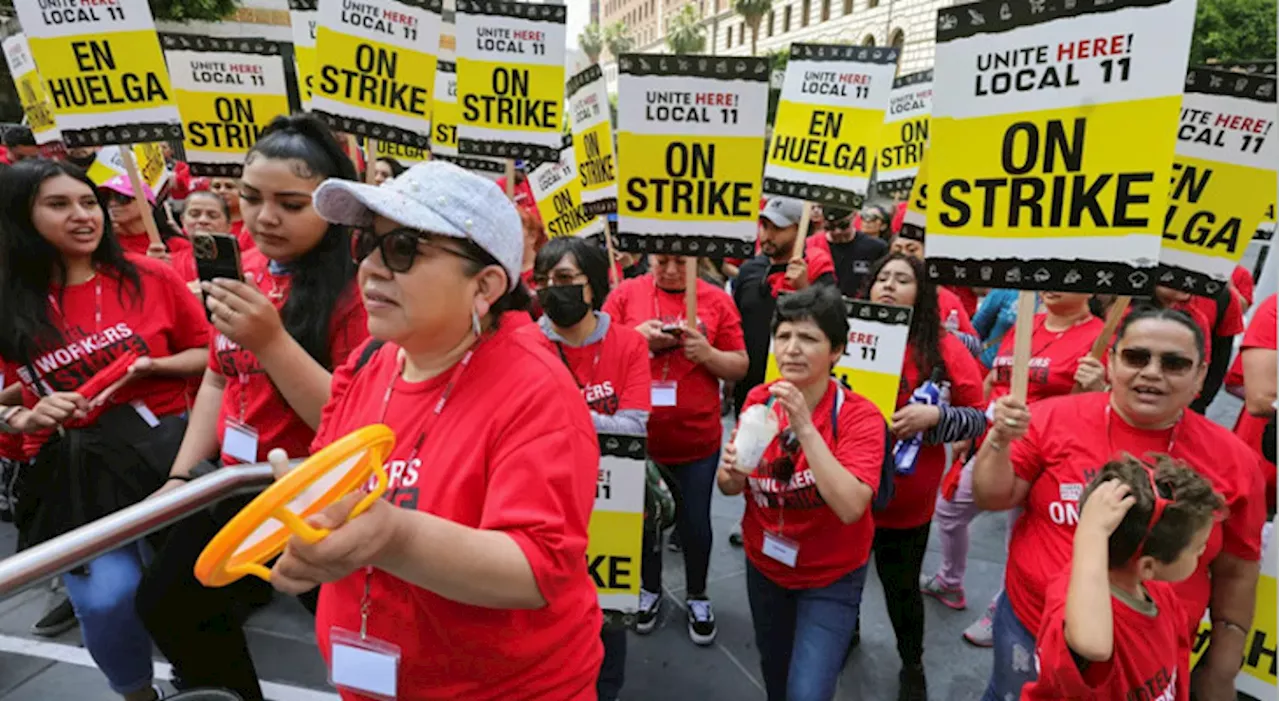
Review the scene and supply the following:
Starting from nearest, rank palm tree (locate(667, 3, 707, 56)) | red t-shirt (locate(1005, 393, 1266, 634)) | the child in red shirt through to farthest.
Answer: the child in red shirt < red t-shirt (locate(1005, 393, 1266, 634)) < palm tree (locate(667, 3, 707, 56))

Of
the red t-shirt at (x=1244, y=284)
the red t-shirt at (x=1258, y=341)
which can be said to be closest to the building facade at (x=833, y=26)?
the red t-shirt at (x=1244, y=284)

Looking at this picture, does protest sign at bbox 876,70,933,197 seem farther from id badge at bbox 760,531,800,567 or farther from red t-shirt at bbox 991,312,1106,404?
id badge at bbox 760,531,800,567

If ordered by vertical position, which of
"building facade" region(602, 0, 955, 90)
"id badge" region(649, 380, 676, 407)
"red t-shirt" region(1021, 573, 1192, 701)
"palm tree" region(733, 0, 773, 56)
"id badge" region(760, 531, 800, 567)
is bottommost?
"id badge" region(760, 531, 800, 567)

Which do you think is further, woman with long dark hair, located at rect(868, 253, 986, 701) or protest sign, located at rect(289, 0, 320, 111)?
protest sign, located at rect(289, 0, 320, 111)

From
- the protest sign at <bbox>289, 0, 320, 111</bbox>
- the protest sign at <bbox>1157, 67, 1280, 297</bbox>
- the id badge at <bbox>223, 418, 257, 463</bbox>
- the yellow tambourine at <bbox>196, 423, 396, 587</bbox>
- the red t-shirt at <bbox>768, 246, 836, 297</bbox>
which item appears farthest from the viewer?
the protest sign at <bbox>289, 0, 320, 111</bbox>

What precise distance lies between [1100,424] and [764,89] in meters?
2.12

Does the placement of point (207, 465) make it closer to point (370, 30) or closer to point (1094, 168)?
point (370, 30)

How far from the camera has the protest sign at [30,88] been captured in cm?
586

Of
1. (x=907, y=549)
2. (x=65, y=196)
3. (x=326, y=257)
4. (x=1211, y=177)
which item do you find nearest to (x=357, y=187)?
(x=326, y=257)

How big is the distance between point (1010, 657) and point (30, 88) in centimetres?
785

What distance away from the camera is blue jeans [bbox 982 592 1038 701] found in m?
2.43

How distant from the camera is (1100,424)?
2457 mm

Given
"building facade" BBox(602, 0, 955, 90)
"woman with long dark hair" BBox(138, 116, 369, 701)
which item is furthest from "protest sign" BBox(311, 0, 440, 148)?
"building facade" BBox(602, 0, 955, 90)

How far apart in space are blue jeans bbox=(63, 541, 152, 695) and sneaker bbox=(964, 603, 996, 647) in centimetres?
388
